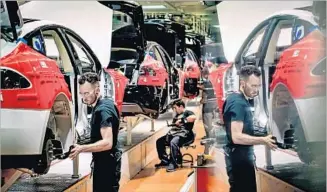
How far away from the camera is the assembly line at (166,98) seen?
3055mm

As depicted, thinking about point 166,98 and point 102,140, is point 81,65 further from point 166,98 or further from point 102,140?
point 166,98

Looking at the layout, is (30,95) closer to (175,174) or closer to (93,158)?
(93,158)

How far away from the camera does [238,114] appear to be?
3.14 meters

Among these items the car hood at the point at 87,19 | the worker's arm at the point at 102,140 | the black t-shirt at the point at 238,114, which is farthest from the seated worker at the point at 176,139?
the car hood at the point at 87,19

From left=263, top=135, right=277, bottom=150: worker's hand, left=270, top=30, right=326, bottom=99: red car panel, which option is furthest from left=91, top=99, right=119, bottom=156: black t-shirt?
left=270, top=30, right=326, bottom=99: red car panel

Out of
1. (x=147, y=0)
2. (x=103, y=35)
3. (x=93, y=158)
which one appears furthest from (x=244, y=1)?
(x=93, y=158)

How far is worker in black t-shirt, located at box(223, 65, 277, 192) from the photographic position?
3123mm

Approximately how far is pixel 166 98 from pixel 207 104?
316 millimetres

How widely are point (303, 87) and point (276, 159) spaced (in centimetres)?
52

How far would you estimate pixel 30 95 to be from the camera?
2.98 meters

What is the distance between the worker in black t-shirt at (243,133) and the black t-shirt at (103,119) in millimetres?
744

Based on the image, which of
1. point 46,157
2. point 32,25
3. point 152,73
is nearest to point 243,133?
point 152,73

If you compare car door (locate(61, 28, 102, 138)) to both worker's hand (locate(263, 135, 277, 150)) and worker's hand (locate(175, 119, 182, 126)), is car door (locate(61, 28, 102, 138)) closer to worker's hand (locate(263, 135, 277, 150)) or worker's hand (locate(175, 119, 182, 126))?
worker's hand (locate(175, 119, 182, 126))

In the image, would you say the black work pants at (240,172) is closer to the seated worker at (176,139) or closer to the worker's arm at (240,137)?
the worker's arm at (240,137)
